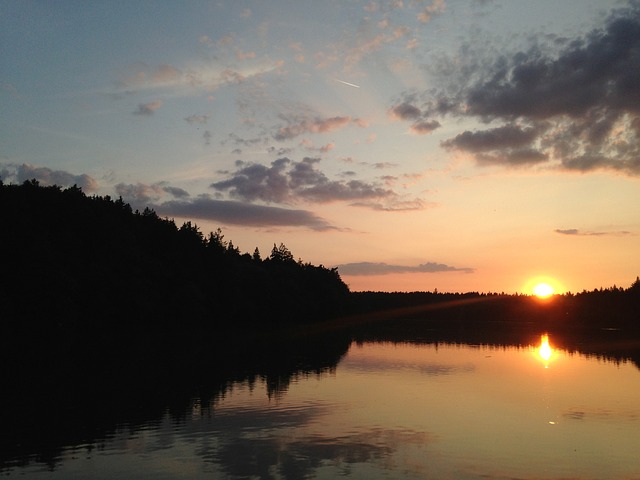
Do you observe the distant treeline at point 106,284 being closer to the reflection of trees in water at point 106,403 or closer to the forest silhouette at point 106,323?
the forest silhouette at point 106,323

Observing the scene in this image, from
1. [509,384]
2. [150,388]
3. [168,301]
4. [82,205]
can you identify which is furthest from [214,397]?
[168,301]

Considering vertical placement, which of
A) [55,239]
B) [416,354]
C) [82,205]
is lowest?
[416,354]

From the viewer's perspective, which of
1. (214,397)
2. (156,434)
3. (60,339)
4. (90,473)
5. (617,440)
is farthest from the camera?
(60,339)

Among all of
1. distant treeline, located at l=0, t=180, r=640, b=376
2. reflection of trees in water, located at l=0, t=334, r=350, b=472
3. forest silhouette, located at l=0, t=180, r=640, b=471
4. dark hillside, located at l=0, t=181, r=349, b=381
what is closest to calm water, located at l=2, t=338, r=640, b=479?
reflection of trees in water, located at l=0, t=334, r=350, b=472

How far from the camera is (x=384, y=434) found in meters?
29.8

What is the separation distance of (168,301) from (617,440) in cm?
10172

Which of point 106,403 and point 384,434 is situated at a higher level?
point 106,403

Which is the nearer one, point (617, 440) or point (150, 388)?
point (617, 440)

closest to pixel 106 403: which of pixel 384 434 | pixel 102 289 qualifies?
pixel 384 434

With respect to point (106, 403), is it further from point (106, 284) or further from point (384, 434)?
point (106, 284)

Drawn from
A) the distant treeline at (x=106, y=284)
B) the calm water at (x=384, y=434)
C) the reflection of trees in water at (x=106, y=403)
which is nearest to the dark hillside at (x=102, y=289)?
the distant treeline at (x=106, y=284)

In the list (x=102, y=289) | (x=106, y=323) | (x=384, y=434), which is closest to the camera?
(x=384, y=434)

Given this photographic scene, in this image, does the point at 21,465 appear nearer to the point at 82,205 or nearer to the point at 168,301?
the point at 82,205

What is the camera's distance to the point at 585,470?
24.4 metres
